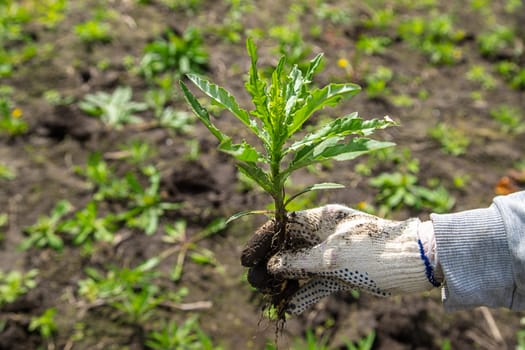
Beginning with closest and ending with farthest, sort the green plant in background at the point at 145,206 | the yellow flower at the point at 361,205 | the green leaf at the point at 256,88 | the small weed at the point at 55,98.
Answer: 1. the green leaf at the point at 256,88
2. the green plant in background at the point at 145,206
3. the yellow flower at the point at 361,205
4. the small weed at the point at 55,98

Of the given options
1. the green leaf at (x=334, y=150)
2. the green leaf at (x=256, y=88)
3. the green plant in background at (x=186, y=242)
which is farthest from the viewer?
the green plant in background at (x=186, y=242)

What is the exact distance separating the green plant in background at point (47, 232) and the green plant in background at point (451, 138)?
2.80 metres

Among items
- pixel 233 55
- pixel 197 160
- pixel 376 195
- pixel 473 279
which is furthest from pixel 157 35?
pixel 473 279

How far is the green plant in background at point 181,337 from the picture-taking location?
2617 millimetres

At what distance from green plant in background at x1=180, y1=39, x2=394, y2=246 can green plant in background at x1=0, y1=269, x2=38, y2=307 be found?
72.6 inches

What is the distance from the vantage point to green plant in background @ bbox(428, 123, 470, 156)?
3.74m

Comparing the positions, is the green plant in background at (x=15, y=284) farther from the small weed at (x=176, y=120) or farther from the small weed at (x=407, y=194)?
the small weed at (x=407, y=194)

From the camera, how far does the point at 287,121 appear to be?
1679 mm

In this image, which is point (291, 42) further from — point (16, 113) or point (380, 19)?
point (16, 113)

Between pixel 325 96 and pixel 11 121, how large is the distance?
9.62 ft

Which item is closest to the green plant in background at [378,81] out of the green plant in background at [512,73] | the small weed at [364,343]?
the green plant in background at [512,73]

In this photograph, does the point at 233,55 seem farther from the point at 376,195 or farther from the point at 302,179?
the point at 376,195

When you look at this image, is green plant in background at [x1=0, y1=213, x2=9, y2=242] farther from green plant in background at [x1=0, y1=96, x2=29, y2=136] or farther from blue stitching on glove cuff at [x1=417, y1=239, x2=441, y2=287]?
blue stitching on glove cuff at [x1=417, y1=239, x2=441, y2=287]

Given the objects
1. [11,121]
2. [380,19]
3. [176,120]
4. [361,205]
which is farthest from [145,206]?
[380,19]
